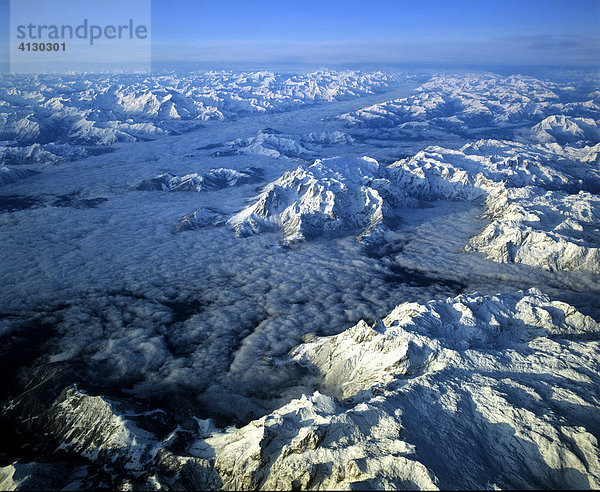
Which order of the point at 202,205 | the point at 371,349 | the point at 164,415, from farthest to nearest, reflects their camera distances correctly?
1. the point at 202,205
2. the point at 371,349
3. the point at 164,415

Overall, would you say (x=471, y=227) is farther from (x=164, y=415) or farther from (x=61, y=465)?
(x=61, y=465)

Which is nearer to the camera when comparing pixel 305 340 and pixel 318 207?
pixel 305 340

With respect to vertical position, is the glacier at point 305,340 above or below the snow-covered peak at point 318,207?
below

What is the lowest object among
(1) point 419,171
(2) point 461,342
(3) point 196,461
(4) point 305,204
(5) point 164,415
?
(5) point 164,415

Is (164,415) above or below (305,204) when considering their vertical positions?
below

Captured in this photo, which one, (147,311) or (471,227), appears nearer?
(147,311)

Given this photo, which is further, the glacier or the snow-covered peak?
the snow-covered peak

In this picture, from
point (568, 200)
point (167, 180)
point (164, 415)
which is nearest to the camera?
point (164, 415)

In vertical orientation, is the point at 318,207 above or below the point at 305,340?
above

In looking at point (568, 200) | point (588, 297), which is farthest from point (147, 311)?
Answer: point (568, 200)

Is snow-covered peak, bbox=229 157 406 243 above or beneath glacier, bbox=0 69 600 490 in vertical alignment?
above

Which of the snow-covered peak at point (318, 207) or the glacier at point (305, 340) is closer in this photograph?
the glacier at point (305, 340)
